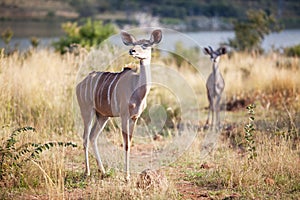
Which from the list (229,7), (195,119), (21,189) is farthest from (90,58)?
(229,7)

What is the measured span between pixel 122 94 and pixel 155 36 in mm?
911

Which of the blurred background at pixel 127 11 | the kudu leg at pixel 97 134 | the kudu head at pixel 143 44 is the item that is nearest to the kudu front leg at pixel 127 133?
the kudu leg at pixel 97 134

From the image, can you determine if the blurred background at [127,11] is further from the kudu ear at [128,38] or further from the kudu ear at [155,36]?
the kudu ear at [155,36]

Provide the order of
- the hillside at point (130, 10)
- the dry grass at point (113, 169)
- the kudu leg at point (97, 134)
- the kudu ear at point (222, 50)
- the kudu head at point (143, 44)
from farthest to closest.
→ the hillside at point (130, 10) → the kudu ear at point (222, 50) → the kudu leg at point (97, 134) → the kudu head at point (143, 44) → the dry grass at point (113, 169)

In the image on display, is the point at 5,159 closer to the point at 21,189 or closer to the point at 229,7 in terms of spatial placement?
the point at 21,189

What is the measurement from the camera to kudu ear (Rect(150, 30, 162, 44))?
7.66 meters

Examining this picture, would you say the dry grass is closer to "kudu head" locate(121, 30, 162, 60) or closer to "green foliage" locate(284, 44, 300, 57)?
"kudu head" locate(121, 30, 162, 60)

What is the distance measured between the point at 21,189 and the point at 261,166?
309 centimetres

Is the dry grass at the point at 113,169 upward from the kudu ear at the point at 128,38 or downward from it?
downward

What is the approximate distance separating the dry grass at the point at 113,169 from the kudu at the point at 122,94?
569mm

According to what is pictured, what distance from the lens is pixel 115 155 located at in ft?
30.6

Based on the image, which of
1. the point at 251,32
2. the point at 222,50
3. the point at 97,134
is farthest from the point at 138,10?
the point at 97,134

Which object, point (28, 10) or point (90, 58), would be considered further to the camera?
point (28, 10)

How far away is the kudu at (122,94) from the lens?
780cm
